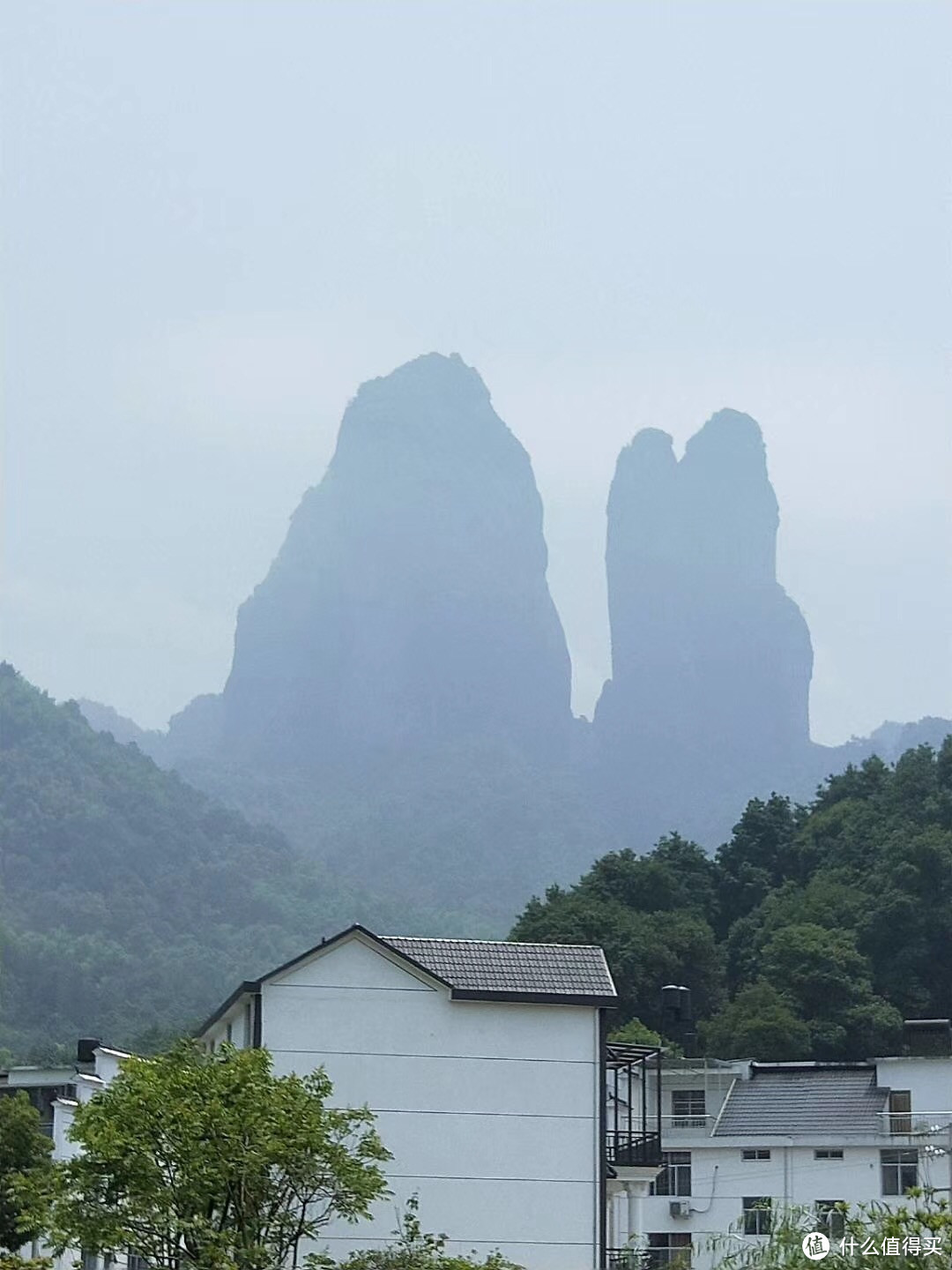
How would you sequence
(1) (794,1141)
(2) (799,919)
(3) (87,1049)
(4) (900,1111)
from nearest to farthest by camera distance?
(3) (87,1049)
(1) (794,1141)
(4) (900,1111)
(2) (799,919)

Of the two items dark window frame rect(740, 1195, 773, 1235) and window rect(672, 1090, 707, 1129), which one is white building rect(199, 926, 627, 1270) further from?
window rect(672, 1090, 707, 1129)

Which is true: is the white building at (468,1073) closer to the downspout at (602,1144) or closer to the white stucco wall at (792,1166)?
the downspout at (602,1144)

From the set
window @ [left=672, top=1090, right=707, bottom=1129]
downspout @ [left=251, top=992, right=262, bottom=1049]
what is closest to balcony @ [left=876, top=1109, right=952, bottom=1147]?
window @ [left=672, top=1090, right=707, bottom=1129]

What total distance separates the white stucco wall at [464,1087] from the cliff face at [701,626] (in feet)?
396

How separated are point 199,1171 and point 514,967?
7.04m

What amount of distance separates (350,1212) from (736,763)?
420 feet

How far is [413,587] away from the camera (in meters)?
151

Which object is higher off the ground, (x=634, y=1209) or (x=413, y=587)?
(x=413, y=587)

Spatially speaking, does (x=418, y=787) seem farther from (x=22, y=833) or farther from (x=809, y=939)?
(x=809, y=939)

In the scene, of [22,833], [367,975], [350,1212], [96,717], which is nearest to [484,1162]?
[367,975]

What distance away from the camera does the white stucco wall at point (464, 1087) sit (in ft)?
72.9

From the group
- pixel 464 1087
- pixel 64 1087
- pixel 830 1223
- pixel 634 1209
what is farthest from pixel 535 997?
pixel 64 1087

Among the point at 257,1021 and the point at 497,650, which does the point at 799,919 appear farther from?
the point at 497,650

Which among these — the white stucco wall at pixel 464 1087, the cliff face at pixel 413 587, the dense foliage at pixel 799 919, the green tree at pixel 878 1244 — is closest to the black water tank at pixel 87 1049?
the white stucco wall at pixel 464 1087
